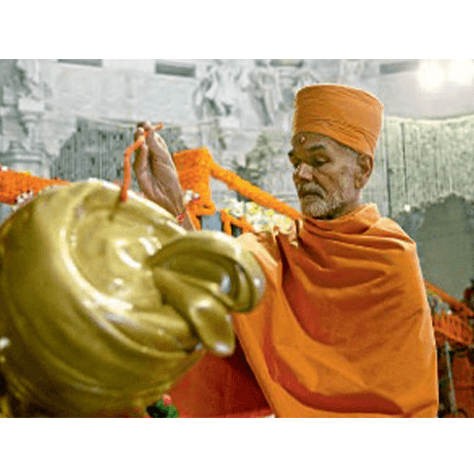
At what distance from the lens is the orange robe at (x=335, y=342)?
2.82 ft

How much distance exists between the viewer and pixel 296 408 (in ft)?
2.79

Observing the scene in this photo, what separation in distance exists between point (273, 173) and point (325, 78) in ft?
1.02

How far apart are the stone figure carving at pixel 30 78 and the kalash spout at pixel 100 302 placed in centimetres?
67

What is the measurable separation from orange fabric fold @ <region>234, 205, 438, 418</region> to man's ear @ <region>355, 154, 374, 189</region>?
4.4 inches

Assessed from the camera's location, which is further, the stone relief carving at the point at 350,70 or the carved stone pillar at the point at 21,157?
the carved stone pillar at the point at 21,157

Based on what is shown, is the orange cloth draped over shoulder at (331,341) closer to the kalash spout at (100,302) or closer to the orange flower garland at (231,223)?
the orange flower garland at (231,223)

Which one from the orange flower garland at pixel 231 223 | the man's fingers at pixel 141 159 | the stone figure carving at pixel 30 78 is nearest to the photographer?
the man's fingers at pixel 141 159

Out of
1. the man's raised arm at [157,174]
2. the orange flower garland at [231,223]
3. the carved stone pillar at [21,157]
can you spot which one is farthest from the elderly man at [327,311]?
the carved stone pillar at [21,157]

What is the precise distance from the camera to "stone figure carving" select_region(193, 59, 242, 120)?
5.14 feet

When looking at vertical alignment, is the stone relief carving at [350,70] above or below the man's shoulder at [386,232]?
above

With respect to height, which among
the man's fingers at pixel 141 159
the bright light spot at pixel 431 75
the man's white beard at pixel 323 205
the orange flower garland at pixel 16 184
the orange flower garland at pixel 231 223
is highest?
the bright light spot at pixel 431 75

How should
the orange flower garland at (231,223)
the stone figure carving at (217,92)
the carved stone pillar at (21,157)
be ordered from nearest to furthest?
the orange flower garland at (231,223), the stone figure carving at (217,92), the carved stone pillar at (21,157)
